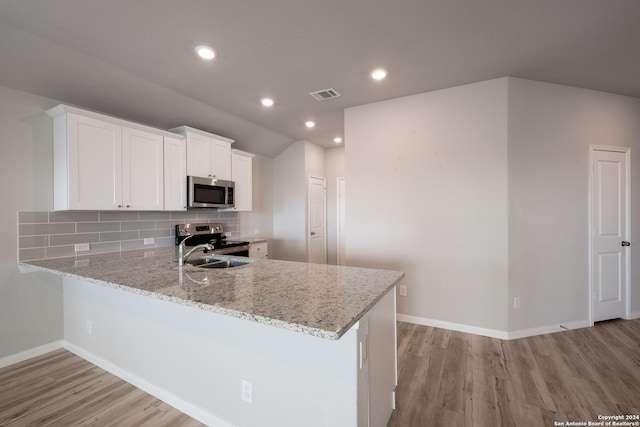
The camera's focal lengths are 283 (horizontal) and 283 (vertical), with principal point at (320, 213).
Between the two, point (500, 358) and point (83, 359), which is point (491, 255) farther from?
point (83, 359)

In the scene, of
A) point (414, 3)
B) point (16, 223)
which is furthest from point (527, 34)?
point (16, 223)

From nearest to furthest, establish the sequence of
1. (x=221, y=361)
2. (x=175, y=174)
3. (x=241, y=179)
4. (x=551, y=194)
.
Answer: (x=221, y=361) < (x=551, y=194) < (x=175, y=174) < (x=241, y=179)

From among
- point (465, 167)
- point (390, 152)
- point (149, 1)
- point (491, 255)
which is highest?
point (149, 1)

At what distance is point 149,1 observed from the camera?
5.77ft

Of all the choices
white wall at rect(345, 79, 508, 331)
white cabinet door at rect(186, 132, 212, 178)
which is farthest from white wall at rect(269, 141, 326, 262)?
white cabinet door at rect(186, 132, 212, 178)

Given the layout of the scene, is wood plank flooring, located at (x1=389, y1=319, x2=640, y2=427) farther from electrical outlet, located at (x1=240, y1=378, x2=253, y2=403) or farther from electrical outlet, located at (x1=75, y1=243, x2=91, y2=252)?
electrical outlet, located at (x1=75, y1=243, x2=91, y2=252)

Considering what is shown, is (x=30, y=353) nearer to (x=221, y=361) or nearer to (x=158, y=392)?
(x=158, y=392)

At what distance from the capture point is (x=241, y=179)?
14.3 feet

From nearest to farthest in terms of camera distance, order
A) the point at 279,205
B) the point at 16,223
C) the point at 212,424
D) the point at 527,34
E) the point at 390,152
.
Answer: the point at 212,424 → the point at 527,34 → the point at 16,223 → the point at 390,152 → the point at 279,205

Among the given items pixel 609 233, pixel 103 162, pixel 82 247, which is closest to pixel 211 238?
pixel 82 247

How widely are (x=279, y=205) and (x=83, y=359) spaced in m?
3.52

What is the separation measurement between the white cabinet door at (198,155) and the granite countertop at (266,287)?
1.51 metres

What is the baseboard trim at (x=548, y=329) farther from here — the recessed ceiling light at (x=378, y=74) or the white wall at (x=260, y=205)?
the white wall at (x=260, y=205)

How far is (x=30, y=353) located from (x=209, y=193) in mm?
2208
